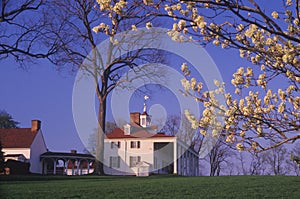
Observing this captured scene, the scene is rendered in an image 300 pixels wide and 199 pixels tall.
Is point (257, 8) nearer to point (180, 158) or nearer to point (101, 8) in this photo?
point (101, 8)

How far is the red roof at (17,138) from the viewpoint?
132 feet

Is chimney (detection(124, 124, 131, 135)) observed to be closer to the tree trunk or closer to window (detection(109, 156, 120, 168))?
window (detection(109, 156, 120, 168))

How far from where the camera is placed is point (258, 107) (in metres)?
4.44

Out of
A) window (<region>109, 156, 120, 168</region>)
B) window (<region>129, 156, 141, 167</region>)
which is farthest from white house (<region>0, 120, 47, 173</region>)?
window (<region>129, 156, 141, 167</region>)

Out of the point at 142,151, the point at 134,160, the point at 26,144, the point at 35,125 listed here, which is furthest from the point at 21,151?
the point at 142,151

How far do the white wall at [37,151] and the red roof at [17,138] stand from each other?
51 cm

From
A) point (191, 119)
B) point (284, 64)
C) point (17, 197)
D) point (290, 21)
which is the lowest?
point (17, 197)

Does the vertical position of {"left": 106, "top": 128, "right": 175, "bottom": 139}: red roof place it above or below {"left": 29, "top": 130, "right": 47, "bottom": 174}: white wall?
above

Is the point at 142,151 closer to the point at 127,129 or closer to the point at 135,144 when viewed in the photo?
the point at 135,144

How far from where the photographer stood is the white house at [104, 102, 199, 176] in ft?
127

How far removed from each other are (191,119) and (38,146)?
39.0 metres

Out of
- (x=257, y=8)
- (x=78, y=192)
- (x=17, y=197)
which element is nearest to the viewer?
(x=257, y=8)

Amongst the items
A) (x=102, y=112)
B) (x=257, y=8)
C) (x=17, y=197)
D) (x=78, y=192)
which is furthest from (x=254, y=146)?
(x=102, y=112)

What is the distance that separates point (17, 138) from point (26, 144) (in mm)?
1917
